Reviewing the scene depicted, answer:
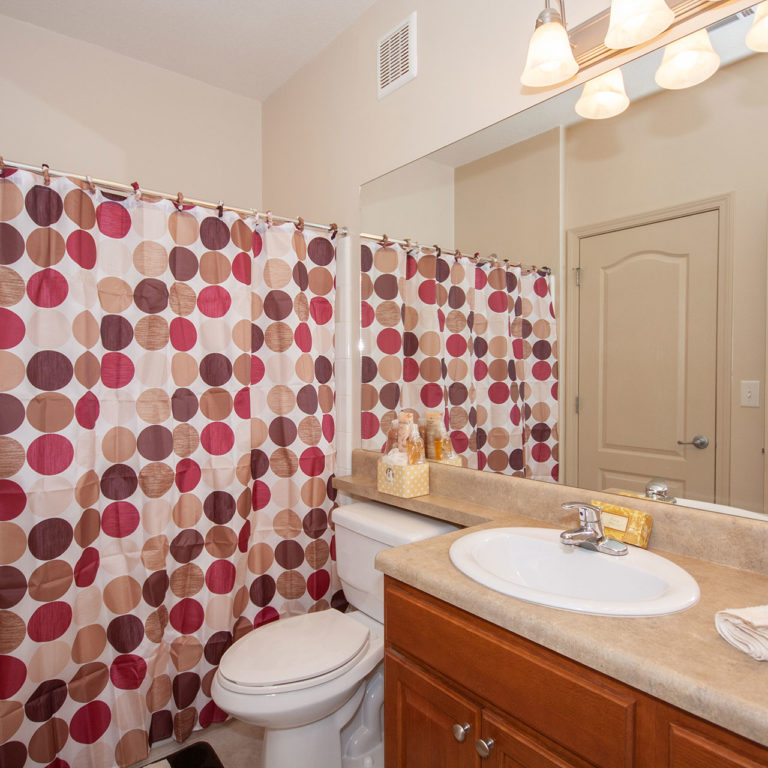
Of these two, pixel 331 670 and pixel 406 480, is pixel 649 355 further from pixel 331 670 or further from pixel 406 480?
pixel 331 670

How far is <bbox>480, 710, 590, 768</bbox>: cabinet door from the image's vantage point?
0.83m

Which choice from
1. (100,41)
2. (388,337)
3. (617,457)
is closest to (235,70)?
(100,41)

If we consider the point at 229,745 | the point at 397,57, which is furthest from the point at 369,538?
the point at 397,57

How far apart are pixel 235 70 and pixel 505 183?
5.15 ft

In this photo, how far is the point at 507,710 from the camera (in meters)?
0.91

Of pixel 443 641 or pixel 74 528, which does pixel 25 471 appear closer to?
pixel 74 528

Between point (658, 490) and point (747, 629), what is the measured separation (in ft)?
1.63

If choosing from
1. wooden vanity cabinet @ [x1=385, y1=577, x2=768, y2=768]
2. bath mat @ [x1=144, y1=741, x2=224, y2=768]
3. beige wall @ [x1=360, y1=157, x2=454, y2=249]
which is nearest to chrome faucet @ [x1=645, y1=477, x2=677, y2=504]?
wooden vanity cabinet @ [x1=385, y1=577, x2=768, y2=768]

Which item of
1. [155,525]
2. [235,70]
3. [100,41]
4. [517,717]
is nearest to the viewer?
[517,717]

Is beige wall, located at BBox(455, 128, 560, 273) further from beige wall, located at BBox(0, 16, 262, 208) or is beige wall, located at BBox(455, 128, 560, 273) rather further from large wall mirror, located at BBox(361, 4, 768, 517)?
beige wall, located at BBox(0, 16, 262, 208)

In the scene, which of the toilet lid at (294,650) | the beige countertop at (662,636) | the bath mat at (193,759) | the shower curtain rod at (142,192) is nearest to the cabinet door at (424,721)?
the beige countertop at (662,636)

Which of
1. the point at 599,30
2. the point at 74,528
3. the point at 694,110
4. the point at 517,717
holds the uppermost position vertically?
the point at 599,30

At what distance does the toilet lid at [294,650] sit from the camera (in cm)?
140

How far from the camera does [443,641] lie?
1023mm
